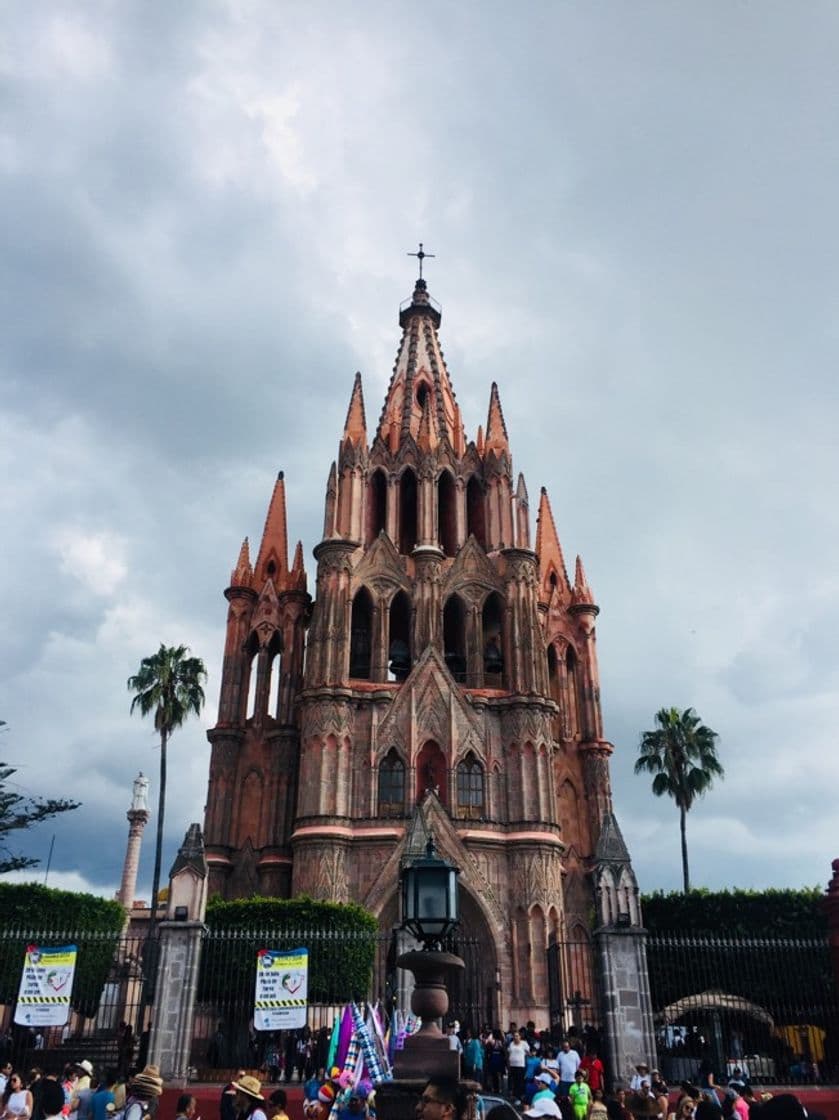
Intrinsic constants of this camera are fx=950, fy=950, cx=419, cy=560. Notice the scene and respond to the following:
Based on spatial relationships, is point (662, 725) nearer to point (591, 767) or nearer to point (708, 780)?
point (708, 780)

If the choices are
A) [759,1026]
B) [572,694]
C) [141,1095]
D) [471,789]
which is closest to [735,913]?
[759,1026]

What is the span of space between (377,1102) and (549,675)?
32337mm

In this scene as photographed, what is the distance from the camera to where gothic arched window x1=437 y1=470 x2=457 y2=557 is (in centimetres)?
4134

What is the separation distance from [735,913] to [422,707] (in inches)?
492

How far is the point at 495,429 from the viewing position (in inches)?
1738

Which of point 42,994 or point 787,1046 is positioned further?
point 787,1046

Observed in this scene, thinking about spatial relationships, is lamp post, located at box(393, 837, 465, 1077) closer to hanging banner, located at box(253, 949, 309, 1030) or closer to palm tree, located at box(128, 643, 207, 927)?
hanging banner, located at box(253, 949, 309, 1030)

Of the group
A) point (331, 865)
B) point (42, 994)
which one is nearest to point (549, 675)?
point (331, 865)

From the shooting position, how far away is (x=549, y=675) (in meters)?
40.5

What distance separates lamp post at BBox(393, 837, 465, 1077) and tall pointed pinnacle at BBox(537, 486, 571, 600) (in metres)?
32.5

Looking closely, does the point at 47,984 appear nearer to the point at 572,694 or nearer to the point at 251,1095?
the point at 251,1095

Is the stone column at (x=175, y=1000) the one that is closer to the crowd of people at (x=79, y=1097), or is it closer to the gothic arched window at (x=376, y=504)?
the crowd of people at (x=79, y=1097)

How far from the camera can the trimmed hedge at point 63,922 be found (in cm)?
2473

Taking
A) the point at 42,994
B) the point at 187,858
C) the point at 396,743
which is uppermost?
the point at 396,743
